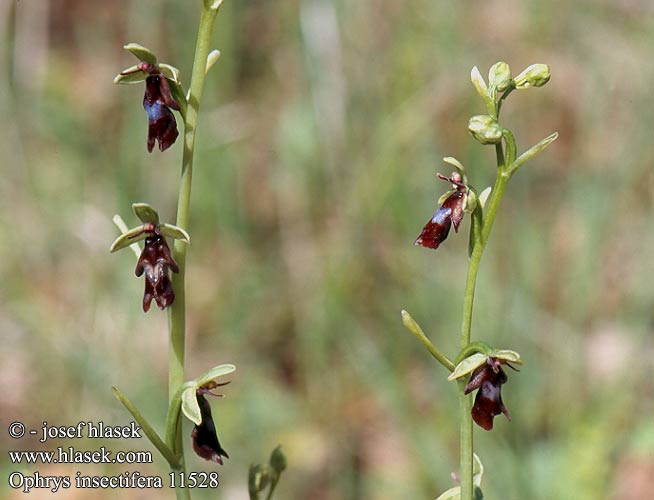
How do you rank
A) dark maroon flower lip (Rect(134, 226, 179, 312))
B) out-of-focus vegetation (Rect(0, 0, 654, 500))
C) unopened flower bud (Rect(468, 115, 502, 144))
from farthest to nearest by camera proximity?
out-of-focus vegetation (Rect(0, 0, 654, 500)) < dark maroon flower lip (Rect(134, 226, 179, 312)) < unopened flower bud (Rect(468, 115, 502, 144))

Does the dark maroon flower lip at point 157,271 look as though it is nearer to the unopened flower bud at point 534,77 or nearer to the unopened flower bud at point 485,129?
the unopened flower bud at point 485,129

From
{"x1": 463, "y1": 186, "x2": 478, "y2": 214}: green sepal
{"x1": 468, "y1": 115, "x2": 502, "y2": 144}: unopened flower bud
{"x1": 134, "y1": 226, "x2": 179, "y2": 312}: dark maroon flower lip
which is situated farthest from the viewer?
{"x1": 134, "y1": 226, "x2": 179, "y2": 312}: dark maroon flower lip

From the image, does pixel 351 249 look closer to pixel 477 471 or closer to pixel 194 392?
pixel 477 471

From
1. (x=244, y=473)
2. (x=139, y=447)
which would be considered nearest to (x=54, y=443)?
(x=139, y=447)


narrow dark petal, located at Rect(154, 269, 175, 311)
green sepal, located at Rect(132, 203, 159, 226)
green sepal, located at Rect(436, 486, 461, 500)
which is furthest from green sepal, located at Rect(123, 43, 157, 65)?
green sepal, located at Rect(436, 486, 461, 500)

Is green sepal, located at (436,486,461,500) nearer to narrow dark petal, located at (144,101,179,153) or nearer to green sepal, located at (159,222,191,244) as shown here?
green sepal, located at (159,222,191,244)

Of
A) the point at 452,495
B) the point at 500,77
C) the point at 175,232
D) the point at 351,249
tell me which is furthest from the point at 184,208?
the point at 351,249

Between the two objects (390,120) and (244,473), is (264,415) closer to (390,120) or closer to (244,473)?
(244,473)

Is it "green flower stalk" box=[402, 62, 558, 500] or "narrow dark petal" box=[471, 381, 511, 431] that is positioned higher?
"green flower stalk" box=[402, 62, 558, 500]
